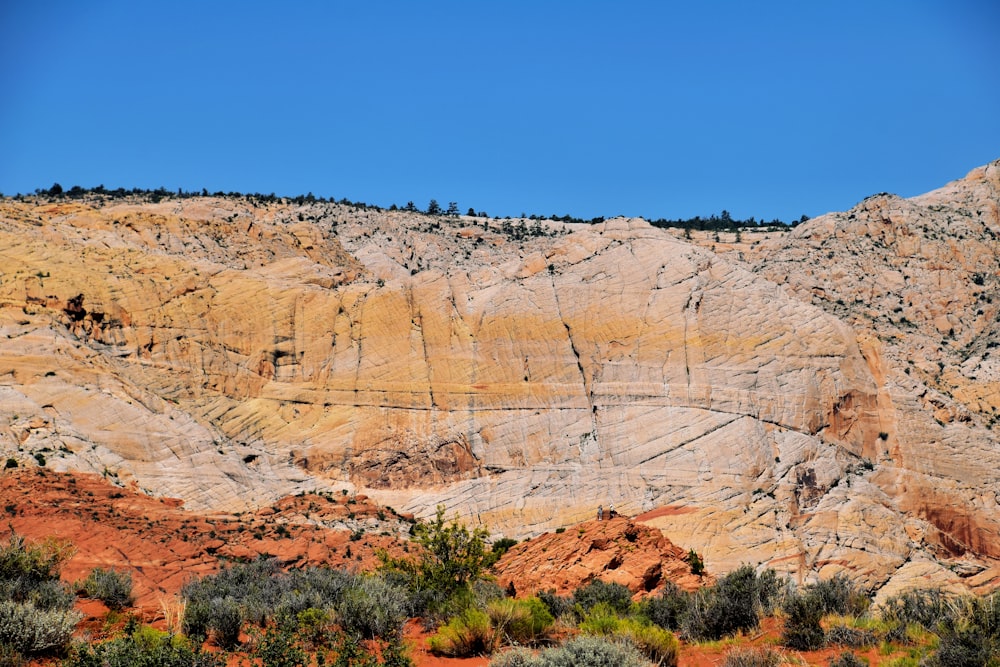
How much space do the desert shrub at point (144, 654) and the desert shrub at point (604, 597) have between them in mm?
9396

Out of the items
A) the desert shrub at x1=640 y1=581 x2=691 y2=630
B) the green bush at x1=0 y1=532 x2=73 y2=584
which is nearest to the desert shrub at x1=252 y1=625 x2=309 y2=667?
the green bush at x1=0 y1=532 x2=73 y2=584

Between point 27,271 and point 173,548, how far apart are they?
23661mm

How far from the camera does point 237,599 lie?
2053 centimetres

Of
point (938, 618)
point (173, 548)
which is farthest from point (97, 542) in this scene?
point (938, 618)

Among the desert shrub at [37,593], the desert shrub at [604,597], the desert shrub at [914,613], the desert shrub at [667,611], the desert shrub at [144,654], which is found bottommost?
the desert shrub at [604,597]

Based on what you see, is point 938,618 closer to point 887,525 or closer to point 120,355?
point 887,525

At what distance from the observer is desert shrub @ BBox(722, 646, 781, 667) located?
1462 centimetres

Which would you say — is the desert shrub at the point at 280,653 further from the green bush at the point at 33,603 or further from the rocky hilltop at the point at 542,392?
the rocky hilltop at the point at 542,392

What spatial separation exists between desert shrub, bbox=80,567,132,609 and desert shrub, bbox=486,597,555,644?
8.93 metres

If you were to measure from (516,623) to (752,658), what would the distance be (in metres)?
4.38

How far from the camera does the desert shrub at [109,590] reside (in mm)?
20250

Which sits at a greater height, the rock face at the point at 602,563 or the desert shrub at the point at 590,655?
the desert shrub at the point at 590,655

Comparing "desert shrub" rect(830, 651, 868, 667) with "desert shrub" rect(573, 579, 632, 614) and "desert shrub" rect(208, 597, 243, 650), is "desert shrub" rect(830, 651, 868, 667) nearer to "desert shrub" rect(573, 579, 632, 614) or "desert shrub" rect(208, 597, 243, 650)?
"desert shrub" rect(573, 579, 632, 614)

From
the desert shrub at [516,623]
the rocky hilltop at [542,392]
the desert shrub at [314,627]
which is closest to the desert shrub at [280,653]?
the desert shrub at [314,627]
